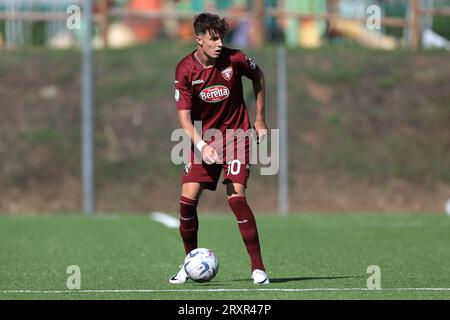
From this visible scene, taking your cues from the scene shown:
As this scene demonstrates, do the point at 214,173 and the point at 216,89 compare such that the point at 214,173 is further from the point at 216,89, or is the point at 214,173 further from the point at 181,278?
the point at 181,278

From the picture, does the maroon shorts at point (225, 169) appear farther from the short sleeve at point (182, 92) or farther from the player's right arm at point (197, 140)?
the short sleeve at point (182, 92)

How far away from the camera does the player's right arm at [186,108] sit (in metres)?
8.63

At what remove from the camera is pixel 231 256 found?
37.0 feet

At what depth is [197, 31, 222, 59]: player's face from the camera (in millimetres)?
8594

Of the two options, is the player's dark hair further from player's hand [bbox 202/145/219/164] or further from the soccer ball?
the soccer ball

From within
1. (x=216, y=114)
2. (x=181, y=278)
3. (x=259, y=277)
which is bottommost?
(x=181, y=278)

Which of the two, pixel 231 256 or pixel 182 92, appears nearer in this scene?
pixel 182 92

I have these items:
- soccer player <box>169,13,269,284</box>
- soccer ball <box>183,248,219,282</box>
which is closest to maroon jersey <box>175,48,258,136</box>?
soccer player <box>169,13,269,284</box>

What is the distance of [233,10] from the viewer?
945 inches

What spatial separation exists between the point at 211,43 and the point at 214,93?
42 centimetres

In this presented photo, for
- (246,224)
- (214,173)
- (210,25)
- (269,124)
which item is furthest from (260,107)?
(269,124)

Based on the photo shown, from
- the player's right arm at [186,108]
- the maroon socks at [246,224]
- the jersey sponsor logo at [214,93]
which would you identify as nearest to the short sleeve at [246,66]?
the jersey sponsor logo at [214,93]

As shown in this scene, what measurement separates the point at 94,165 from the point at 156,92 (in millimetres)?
2068

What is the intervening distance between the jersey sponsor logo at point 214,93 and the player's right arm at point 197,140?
19cm
